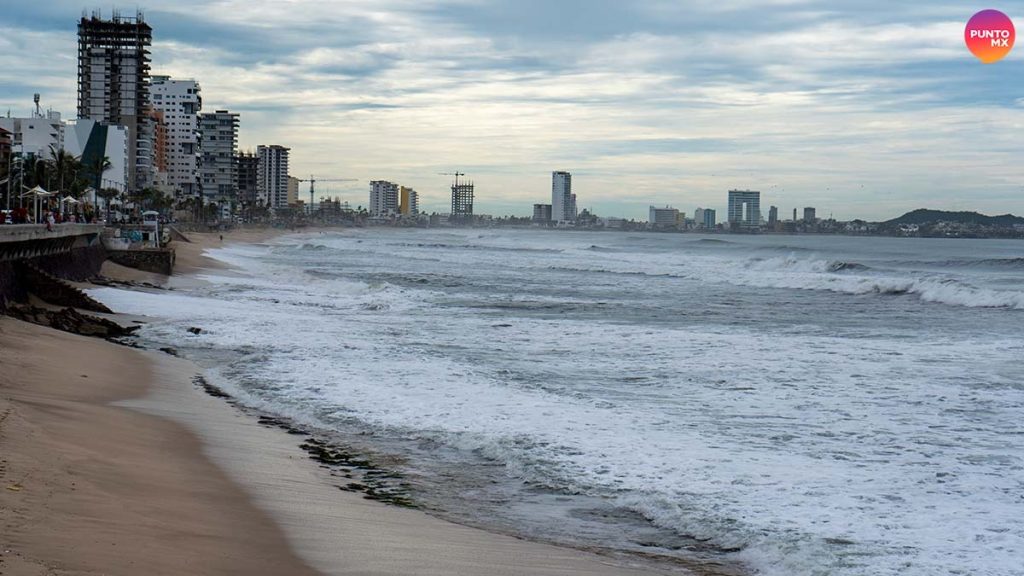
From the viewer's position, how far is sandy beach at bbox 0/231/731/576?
6.55 m

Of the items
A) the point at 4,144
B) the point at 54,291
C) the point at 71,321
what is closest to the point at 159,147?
the point at 4,144

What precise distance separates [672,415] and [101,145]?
128 meters

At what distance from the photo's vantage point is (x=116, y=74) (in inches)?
6575

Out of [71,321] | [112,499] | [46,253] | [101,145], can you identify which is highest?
[101,145]

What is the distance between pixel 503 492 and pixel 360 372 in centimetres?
775

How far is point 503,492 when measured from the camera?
389 inches

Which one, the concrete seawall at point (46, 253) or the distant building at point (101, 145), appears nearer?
the concrete seawall at point (46, 253)

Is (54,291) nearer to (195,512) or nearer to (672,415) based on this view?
(672,415)

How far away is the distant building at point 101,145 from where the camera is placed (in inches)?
4894

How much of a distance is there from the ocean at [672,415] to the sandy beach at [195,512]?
0.79 meters

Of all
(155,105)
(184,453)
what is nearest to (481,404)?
(184,453)

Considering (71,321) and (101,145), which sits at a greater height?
(101,145)

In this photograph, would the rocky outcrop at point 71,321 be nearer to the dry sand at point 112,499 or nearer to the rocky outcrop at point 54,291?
the rocky outcrop at point 54,291

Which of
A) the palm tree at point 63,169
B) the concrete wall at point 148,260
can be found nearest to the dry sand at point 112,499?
the concrete wall at point 148,260
